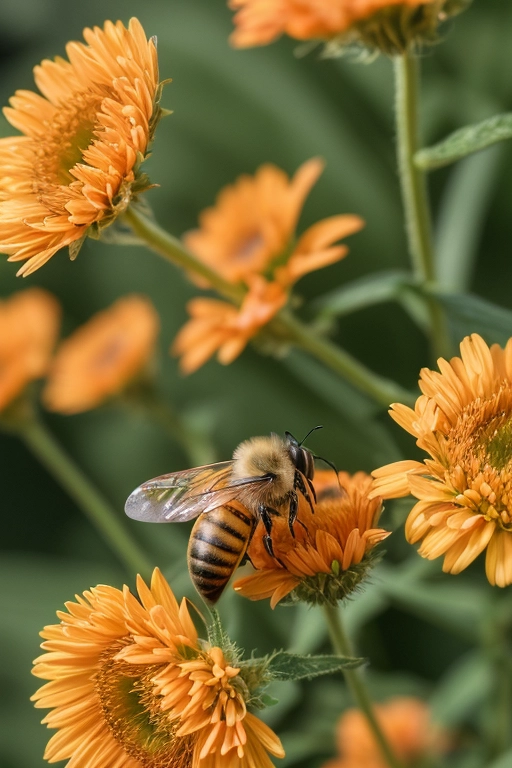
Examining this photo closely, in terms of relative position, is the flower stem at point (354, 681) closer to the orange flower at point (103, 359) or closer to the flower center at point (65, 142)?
the flower center at point (65, 142)

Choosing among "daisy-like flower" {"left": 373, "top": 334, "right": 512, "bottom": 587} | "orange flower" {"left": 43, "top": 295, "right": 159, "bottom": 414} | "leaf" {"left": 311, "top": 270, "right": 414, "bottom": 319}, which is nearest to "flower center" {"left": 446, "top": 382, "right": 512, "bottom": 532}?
"daisy-like flower" {"left": 373, "top": 334, "right": 512, "bottom": 587}

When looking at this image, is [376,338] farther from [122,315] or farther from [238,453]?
[238,453]

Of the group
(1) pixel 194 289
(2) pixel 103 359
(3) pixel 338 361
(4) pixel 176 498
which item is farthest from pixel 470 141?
(1) pixel 194 289

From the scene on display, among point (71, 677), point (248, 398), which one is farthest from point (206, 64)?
point (71, 677)

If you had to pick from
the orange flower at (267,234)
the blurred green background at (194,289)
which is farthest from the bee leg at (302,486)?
the blurred green background at (194,289)

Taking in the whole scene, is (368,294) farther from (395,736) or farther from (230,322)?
(395,736)

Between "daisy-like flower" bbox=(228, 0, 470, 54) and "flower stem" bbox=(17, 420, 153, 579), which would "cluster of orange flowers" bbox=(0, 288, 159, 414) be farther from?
"daisy-like flower" bbox=(228, 0, 470, 54)
